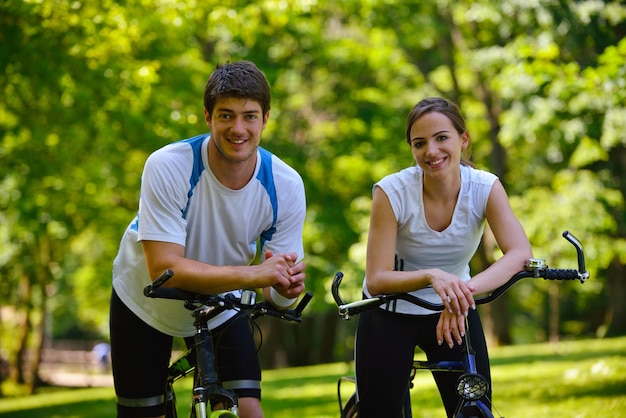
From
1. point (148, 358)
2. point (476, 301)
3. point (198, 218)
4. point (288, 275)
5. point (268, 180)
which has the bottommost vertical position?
point (148, 358)

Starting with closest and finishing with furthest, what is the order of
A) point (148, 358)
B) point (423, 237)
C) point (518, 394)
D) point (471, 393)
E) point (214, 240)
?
point (471, 393)
point (214, 240)
point (423, 237)
point (148, 358)
point (518, 394)

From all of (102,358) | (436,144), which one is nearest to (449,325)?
(436,144)

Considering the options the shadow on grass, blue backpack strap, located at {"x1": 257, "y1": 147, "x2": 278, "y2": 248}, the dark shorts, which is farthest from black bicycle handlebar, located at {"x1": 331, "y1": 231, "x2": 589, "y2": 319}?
the shadow on grass

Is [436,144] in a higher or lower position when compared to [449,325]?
higher

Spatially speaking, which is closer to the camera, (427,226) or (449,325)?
(449,325)

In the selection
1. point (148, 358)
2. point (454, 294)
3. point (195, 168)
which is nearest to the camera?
point (454, 294)

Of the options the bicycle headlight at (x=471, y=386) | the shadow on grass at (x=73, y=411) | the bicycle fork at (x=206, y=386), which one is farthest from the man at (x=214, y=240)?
the shadow on grass at (x=73, y=411)

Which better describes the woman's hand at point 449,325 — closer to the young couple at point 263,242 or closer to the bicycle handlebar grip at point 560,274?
the young couple at point 263,242

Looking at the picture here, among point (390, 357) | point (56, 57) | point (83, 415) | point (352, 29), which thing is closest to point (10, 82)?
point (56, 57)

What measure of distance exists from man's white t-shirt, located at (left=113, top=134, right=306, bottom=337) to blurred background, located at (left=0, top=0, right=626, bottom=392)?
5.32 metres

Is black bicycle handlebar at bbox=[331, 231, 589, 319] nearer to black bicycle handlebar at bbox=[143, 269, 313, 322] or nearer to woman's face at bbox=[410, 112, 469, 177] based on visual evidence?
black bicycle handlebar at bbox=[143, 269, 313, 322]

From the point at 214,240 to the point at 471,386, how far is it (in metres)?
1.32

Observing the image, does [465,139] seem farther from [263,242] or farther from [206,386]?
[206,386]

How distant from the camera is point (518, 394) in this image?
35.6 feet
